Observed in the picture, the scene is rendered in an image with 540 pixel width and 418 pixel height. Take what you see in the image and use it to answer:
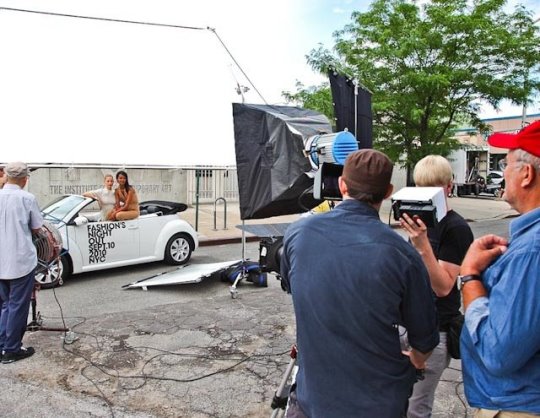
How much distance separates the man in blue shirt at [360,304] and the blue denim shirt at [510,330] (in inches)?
9.4

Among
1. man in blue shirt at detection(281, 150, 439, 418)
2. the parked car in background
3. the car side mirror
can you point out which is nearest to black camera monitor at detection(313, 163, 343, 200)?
man in blue shirt at detection(281, 150, 439, 418)

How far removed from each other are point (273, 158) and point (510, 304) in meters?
2.63

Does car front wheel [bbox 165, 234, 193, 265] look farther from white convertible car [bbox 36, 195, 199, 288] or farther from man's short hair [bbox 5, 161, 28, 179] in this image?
man's short hair [bbox 5, 161, 28, 179]

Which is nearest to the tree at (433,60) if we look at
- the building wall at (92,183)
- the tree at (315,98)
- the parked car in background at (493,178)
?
the tree at (315,98)

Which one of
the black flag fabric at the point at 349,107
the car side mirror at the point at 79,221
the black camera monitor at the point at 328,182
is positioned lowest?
the car side mirror at the point at 79,221

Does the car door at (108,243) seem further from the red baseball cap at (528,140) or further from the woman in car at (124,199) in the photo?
the red baseball cap at (528,140)

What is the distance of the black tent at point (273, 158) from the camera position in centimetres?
355

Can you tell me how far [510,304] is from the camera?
4.24 ft

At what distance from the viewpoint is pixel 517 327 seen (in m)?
1.27

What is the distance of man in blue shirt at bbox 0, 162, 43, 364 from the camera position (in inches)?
158

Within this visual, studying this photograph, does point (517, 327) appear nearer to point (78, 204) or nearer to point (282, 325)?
point (282, 325)

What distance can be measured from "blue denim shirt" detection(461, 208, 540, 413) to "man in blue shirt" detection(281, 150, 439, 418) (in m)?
0.24

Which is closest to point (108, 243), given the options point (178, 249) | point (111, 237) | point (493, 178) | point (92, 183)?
point (111, 237)

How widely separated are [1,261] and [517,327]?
167 inches
